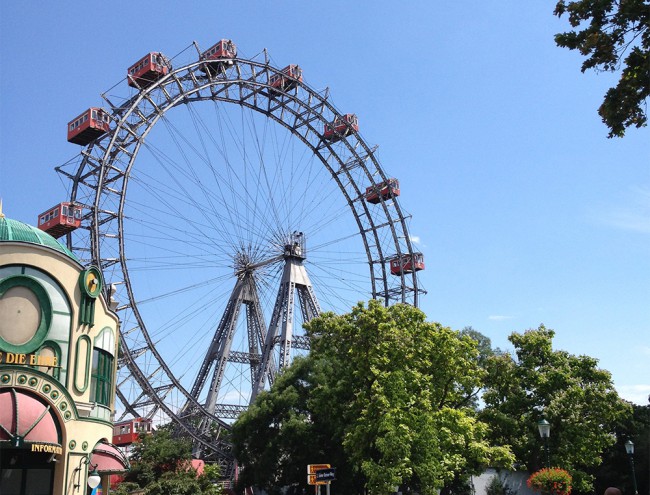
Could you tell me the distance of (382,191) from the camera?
60000 millimetres

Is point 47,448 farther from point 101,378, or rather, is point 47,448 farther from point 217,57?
point 217,57

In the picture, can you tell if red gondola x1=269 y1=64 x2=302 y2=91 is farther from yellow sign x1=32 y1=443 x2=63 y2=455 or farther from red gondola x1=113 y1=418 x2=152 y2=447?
yellow sign x1=32 y1=443 x2=63 y2=455

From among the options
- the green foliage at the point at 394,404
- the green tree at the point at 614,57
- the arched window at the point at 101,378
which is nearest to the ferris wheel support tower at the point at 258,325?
the green foliage at the point at 394,404

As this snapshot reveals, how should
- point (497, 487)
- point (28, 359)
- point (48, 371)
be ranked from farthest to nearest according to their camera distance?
point (497, 487), point (48, 371), point (28, 359)

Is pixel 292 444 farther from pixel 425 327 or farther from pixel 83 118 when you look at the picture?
pixel 83 118

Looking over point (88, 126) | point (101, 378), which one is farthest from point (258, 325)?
point (101, 378)

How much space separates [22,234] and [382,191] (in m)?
38.9

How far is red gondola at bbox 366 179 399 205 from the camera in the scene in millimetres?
59500

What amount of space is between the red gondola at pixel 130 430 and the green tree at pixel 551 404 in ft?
69.6

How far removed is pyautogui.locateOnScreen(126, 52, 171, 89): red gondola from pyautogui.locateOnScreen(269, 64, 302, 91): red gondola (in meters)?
9.55

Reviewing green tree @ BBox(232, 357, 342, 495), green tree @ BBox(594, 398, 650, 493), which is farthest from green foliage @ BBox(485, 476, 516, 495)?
green tree @ BBox(232, 357, 342, 495)

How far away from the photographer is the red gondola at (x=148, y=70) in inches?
1854

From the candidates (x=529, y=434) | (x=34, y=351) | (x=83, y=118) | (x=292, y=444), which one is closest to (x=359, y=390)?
(x=292, y=444)

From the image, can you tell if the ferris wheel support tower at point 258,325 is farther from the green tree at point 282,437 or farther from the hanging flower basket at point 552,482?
the hanging flower basket at point 552,482
